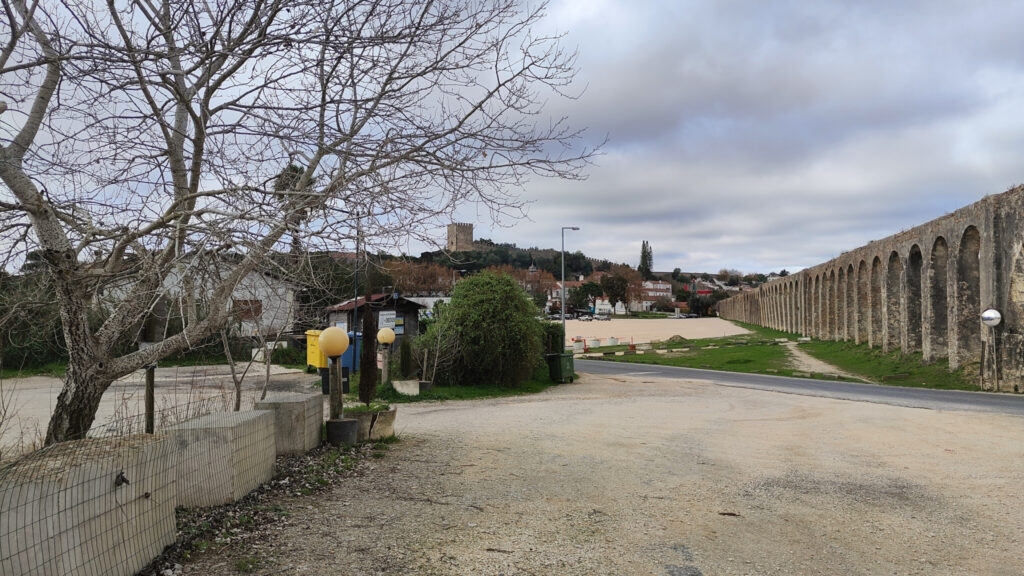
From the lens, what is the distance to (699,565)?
17.0 ft

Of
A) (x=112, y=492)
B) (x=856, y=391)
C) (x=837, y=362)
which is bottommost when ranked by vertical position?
(x=856, y=391)

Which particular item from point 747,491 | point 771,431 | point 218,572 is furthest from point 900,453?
point 218,572

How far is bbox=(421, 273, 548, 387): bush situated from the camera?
2002 centimetres

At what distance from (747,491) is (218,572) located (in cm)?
542

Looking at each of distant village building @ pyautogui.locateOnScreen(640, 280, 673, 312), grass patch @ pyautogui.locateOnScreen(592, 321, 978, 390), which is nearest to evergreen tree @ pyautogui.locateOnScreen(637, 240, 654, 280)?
distant village building @ pyautogui.locateOnScreen(640, 280, 673, 312)

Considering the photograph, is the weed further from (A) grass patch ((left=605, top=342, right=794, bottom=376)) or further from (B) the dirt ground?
(A) grass patch ((left=605, top=342, right=794, bottom=376))

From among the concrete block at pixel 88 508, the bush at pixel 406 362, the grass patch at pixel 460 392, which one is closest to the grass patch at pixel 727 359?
the grass patch at pixel 460 392

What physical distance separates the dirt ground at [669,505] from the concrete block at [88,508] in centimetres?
48

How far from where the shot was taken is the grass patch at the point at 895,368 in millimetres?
21922

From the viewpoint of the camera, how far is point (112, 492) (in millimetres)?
Result: 4105

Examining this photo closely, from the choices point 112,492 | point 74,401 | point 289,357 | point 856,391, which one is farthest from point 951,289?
point 112,492

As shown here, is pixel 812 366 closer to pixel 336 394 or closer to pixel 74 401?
pixel 336 394

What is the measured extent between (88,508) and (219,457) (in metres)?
1.87

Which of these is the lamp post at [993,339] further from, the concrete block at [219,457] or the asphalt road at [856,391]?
the concrete block at [219,457]
